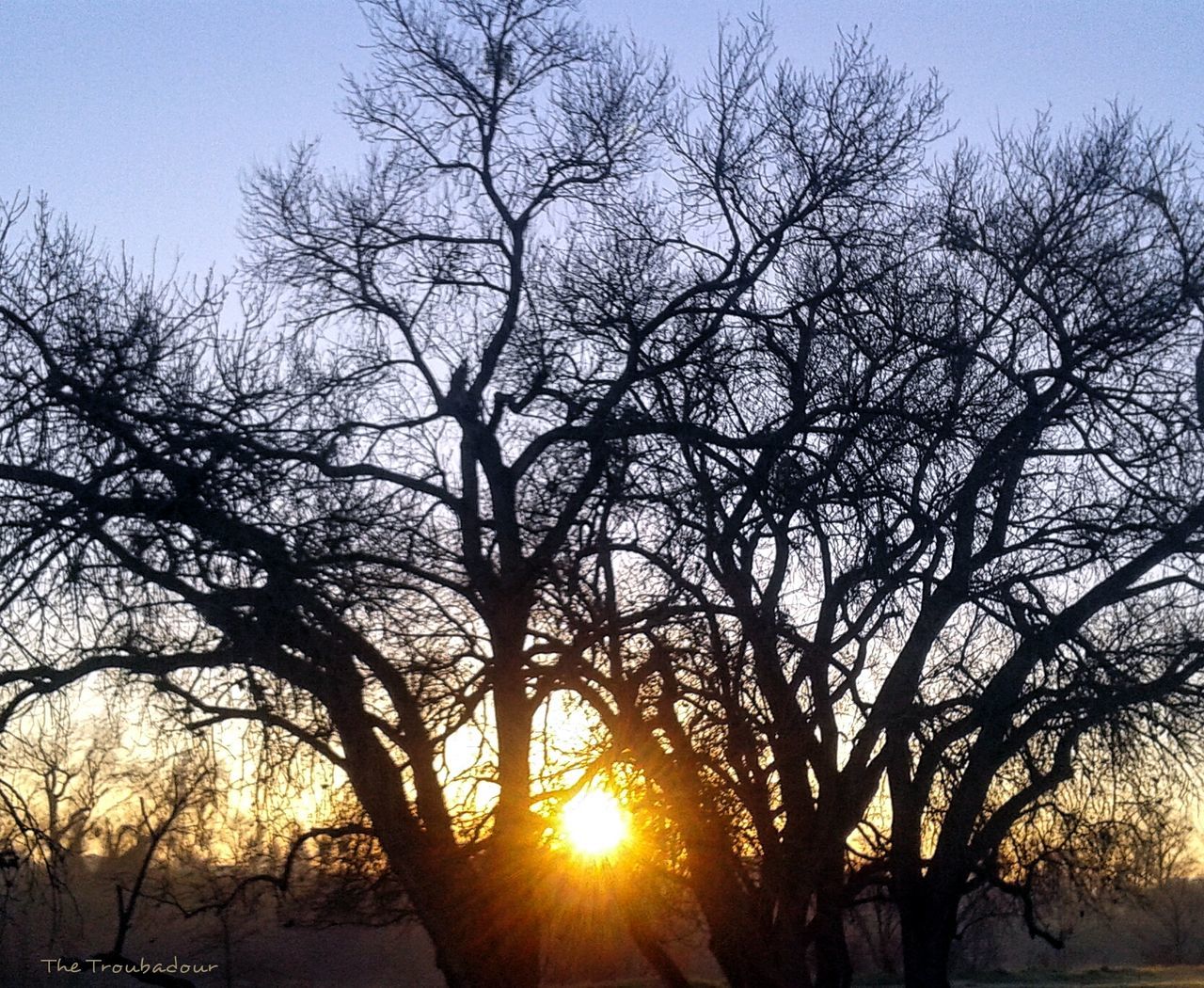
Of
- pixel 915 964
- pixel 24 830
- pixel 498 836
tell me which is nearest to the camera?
pixel 24 830

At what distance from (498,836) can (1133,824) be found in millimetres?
7296

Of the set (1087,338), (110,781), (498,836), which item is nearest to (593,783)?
(498,836)

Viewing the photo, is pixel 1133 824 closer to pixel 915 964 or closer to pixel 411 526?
pixel 915 964

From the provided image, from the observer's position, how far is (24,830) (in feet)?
26.0

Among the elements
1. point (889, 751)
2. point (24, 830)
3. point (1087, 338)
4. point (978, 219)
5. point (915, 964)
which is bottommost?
point (915, 964)

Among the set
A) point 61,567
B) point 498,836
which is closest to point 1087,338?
point 498,836

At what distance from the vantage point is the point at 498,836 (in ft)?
33.7

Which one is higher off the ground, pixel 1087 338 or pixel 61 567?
pixel 1087 338

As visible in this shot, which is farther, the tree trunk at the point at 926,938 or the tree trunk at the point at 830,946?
the tree trunk at the point at 926,938

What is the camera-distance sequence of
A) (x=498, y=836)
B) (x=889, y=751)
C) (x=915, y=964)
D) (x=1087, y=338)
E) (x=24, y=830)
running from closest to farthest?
(x=24, y=830) < (x=498, y=836) < (x=1087, y=338) < (x=889, y=751) < (x=915, y=964)

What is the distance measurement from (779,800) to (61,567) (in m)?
7.76

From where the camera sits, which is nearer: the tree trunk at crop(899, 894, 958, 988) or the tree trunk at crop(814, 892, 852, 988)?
the tree trunk at crop(814, 892, 852, 988)

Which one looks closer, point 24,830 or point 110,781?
point 24,830

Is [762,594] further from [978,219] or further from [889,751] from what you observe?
[978,219]
